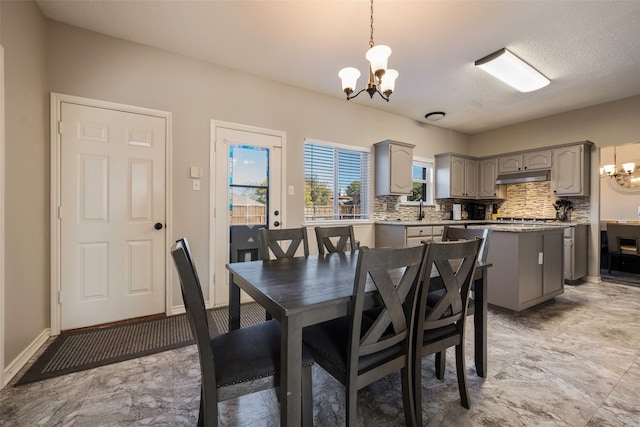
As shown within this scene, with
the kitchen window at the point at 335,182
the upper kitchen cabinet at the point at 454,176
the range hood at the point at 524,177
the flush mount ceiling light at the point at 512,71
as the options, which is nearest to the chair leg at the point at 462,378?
the kitchen window at the point at 335,182

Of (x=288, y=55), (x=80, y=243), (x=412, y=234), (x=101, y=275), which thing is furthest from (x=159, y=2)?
(x=412, y=234)

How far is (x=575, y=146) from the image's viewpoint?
450 centimetres

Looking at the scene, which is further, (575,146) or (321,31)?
(575,146)

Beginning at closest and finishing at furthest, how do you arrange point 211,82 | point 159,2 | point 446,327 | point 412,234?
point 446,327 < point 159,2 < point 211,82 < point 412,234

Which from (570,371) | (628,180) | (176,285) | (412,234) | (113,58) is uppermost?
(113,58)

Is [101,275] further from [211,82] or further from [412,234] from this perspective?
[412,234]

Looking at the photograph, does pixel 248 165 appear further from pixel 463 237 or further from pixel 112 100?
pixel 463 237

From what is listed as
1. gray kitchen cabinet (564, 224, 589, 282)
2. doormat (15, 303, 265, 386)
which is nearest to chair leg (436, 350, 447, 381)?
doormat (15, 303, 265, 386)

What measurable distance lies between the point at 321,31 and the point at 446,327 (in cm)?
260

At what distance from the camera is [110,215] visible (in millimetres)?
2666

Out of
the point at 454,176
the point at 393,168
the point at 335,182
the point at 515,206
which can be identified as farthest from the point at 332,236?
the point at 515,206

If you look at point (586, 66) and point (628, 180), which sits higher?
point (586, 66)

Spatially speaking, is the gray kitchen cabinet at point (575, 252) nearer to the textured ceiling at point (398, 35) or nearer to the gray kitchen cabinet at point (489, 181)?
the gray kitchen cabinet at point (489, 181)

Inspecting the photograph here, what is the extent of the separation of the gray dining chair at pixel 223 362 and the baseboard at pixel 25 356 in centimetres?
152
